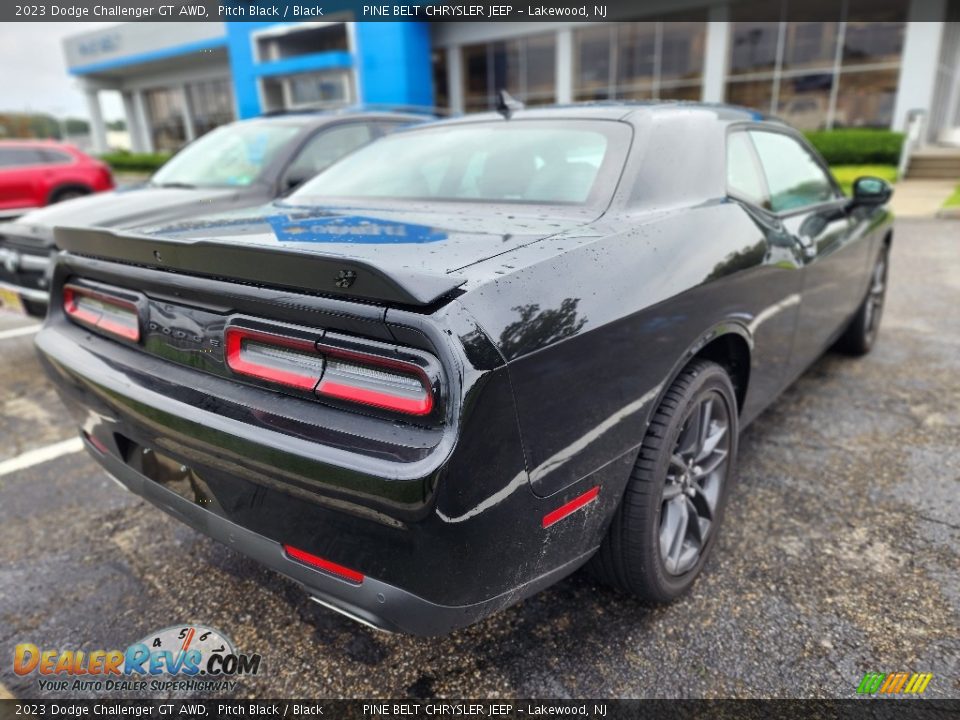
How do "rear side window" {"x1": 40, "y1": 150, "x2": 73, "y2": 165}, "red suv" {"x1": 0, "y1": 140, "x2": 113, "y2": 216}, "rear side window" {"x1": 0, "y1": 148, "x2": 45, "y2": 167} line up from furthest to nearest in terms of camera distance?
"rear side window" {"x1": 40, "y1": 150, "x2": 73, "y2": 165}, "rear side window" {"x1": 0, "y1": 148, "x2": 45, "y2": 167}, "red suv" {"x1": 0, "y1": 140, "x2": 113, "y2": 216}

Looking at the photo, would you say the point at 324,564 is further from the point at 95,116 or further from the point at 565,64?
the point at 95,116

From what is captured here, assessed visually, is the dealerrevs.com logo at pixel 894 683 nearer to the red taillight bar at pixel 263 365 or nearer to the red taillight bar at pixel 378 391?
the red taillight bar at pixel 378 391

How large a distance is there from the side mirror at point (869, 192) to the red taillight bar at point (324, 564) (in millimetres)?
3422

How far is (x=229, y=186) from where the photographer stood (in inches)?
192

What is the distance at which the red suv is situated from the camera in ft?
31.6

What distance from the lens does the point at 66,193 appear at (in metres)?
10.3

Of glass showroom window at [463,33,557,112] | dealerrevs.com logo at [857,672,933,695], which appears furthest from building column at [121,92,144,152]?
dealerrevs.com logo at [857,672,933,695]

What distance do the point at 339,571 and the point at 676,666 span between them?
3.34ft

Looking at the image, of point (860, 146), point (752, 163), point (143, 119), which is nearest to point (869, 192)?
point (752, 163)

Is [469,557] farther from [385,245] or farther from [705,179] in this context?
[705,179]

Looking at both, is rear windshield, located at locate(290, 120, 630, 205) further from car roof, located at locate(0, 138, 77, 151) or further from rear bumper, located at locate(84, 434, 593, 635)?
car roof, located at locate(0, 138, 77, 151)

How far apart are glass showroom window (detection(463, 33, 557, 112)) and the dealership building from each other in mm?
35

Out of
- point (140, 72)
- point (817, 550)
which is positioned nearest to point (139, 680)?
point (817, 550)

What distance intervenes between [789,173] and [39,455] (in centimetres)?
393
